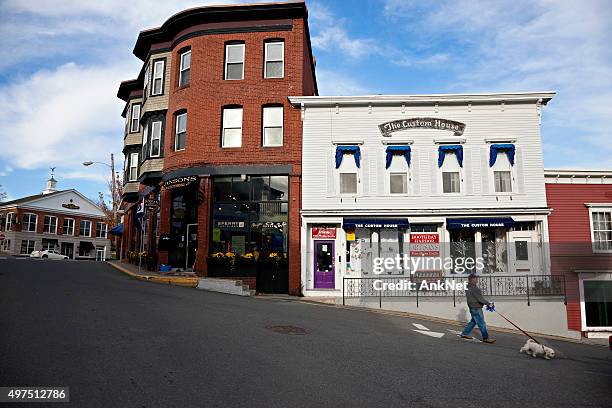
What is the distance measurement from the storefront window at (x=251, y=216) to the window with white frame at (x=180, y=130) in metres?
3.38

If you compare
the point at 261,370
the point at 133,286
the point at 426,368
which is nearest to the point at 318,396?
the point at 261,370

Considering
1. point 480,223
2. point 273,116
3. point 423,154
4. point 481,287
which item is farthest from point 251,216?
point 481,287

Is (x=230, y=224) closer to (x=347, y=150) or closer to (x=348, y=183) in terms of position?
(x=348, y=183)

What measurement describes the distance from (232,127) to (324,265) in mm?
7427

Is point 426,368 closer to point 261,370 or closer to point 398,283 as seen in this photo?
point 261,370

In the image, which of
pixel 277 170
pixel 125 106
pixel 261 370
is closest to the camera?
pixel 261 370

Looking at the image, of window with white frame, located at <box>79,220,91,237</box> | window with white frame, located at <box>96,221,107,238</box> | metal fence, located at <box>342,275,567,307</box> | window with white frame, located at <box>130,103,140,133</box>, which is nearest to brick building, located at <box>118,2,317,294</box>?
metal fence, located at <box>342,275,567,307</box>

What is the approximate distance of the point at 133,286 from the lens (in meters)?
14.9

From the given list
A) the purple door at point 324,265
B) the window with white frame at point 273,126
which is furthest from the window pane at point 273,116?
the purple door at point 324,265

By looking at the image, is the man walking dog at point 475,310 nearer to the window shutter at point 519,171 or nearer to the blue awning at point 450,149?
the blue awning at point 450,149

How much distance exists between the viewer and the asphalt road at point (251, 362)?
18.5 ft

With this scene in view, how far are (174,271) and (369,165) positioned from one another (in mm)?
9791

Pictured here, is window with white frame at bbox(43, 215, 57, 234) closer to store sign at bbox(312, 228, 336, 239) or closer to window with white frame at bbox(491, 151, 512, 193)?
store sign at bbox(312, 228, 336, 239)

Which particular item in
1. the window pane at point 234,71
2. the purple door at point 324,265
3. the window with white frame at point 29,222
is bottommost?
the purple door at point 324,265
